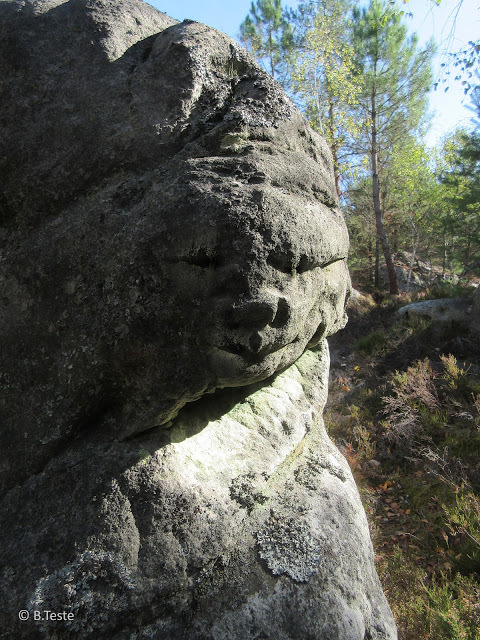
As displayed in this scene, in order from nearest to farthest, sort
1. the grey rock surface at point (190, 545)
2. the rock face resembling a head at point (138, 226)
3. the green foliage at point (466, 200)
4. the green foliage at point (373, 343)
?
the grey rock surface at point (190, 545)
the rock face resembling a head at point (138, 226)
the green foliage at point (373, 343)
the green foliage at point (466, 200)

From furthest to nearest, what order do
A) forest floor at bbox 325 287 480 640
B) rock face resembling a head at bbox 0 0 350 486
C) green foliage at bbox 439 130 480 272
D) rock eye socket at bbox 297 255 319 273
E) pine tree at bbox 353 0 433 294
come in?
pine tree at bbox 353 0 433 294 < green foliage at bbox 439 130 480 272 < forest floor at bbox 325 287 480 640 < rock eye socket at bbox 297 255 319 273 < rock face resembling a head at bbox 0 0 350 486

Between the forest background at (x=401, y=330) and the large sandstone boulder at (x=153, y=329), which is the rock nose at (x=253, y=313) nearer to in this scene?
the large sandstone boulder at (x=153, y=329)

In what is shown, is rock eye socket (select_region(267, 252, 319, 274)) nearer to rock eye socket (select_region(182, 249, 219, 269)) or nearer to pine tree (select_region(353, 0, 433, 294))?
rock eye socket (select_region(182, 249, 219, 269))

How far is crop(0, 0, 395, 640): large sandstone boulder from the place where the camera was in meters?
1.44

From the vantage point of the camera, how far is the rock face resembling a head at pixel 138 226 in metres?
1.48

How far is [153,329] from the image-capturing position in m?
1.50

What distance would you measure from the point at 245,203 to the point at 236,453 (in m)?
1.10

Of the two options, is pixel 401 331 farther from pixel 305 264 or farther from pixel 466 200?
pixel 305 264

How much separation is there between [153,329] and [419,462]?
441 centimetres

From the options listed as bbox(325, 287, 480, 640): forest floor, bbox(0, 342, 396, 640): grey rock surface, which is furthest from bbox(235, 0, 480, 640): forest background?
bbox(0, 342, 396, 640): grey rock surface

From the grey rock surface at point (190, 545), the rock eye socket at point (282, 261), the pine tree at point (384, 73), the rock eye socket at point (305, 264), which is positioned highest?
the pine tree at point (384, 73)

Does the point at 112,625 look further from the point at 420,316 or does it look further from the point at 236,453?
the point at 420,316

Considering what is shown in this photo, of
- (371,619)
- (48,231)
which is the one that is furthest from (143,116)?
(371,619)

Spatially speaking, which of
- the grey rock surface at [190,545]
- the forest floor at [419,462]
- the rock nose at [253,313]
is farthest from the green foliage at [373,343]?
the rock nose at [253,313]
